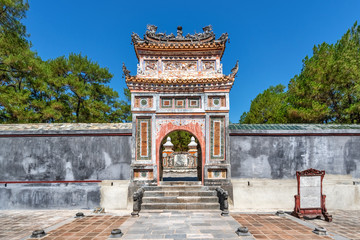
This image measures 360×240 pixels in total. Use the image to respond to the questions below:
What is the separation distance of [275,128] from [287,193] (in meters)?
3.10

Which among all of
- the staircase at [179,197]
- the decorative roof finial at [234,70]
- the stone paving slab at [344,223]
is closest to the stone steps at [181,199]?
the staircase at [179,197]

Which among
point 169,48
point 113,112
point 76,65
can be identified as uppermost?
point 76,65

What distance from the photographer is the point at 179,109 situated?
980 centimetres

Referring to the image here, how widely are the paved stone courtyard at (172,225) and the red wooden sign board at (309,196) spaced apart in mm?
347

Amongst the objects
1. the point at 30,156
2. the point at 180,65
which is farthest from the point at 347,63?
the point at 30,156

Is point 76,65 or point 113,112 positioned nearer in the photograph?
point 76,65

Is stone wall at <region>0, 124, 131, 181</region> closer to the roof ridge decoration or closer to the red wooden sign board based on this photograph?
the roof ridge decoration

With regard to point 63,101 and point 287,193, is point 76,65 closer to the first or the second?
point 63,101

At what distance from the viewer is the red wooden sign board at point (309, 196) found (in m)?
7.72

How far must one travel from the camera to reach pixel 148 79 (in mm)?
9617

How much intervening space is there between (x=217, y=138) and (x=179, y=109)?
2311 millimetres

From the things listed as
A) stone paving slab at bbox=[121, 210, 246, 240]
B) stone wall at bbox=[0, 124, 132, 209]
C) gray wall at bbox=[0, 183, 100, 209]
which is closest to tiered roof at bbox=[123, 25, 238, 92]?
stone wall at bbox=[0, 124, 132, 209]

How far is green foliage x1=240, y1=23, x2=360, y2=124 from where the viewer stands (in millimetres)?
15172

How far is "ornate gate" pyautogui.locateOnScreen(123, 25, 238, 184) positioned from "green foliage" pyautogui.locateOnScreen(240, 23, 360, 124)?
9591 mm
